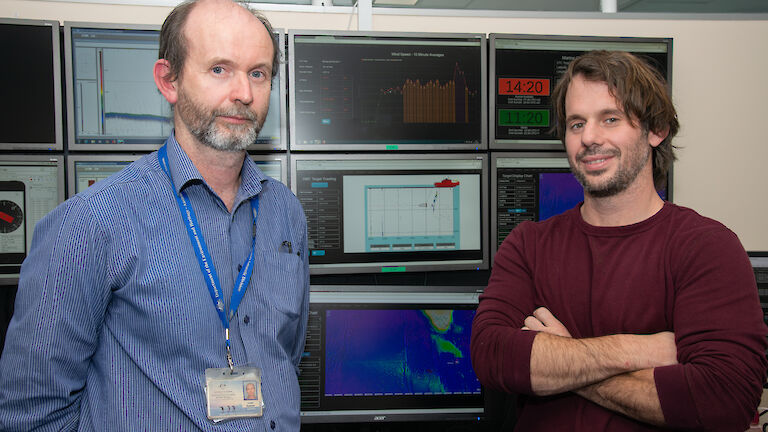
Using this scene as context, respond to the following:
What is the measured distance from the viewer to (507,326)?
1.17 meters

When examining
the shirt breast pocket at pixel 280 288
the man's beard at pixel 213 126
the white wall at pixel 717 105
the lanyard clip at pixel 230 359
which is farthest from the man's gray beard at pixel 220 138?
the white wall at pixel 717 105

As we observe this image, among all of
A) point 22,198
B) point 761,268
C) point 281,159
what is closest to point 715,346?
point 761,268

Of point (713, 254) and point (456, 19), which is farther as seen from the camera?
point (456, 19)

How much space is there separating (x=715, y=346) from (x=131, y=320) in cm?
106

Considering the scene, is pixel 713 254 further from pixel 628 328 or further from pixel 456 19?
pixel 456 19

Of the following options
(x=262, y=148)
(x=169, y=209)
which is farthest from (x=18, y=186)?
(x=169, y=209)

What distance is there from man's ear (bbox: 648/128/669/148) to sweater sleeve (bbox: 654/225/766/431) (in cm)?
29

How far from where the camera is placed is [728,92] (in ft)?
6.61

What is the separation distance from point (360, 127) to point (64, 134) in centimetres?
94

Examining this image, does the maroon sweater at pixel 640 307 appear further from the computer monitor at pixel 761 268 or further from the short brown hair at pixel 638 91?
the computer monitor at pixel 761 268

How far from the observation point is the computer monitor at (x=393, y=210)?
180 cm

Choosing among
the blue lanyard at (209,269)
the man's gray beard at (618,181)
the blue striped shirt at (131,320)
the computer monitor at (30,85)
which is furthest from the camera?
the computer monitor at (30,85)

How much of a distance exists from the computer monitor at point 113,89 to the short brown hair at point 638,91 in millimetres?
970

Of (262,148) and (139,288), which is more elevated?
(262,148)
